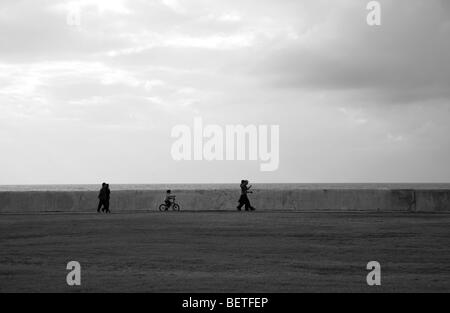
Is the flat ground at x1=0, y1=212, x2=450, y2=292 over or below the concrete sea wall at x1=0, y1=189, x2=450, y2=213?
below

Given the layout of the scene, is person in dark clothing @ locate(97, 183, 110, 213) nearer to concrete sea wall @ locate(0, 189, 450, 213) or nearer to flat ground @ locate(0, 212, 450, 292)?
concrete sea wall @ locate(0, 189, 450, 213)

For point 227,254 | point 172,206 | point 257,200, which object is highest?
point 257,200

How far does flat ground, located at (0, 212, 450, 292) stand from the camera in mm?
12023

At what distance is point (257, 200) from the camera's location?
3809 cm

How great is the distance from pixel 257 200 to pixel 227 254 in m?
21.9

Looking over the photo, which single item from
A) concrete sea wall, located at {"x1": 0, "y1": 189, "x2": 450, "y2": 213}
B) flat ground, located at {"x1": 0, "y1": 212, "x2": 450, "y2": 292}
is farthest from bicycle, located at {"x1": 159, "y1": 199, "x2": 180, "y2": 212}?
flat ground, located at {"x1": 0, "y1": 212, "x2": 450, "y2": 292}

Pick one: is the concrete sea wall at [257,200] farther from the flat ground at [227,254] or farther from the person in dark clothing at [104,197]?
the flat ground at [227,254]

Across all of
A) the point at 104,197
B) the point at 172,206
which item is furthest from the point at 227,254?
the point at 172,206

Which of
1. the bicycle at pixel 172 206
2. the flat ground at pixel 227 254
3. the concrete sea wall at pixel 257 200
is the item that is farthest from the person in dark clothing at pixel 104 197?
the flat ground at pixel 227 254

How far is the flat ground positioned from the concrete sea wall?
7.94m

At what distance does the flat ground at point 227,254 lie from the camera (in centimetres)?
1202

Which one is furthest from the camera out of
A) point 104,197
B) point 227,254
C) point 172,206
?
point 172,206

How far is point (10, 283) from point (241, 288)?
3.72 meters

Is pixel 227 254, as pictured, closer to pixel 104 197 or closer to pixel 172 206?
pixel 104 197
